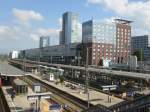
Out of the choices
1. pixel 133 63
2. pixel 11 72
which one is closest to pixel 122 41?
pixel 133 63

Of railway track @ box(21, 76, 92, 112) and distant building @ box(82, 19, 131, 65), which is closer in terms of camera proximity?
railway track @ box(21, 76, 92, 112)

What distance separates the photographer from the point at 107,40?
5797 inches

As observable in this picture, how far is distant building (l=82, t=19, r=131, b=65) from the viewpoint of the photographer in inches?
5615

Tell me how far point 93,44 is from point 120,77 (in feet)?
231

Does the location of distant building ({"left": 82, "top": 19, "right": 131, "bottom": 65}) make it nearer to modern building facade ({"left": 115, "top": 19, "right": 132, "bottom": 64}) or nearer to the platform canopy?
modern building facade ({"left": 115, "top": 19, "right": 132, "bottom": 64})

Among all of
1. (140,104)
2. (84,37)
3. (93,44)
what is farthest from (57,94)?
(84,37)

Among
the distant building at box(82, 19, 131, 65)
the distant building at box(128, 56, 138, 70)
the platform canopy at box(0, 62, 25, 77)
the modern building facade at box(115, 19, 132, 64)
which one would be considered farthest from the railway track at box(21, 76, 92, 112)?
the modern building facade at box(115, 19, 132, 64)

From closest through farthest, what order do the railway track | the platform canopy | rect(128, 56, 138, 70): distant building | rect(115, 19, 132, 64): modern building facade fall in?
the railway track → the platform canopy → rect(128, 56, 138, 70): distant building → rect(115, 19, 132, 64): modern building facade

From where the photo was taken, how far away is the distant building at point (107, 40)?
142625 millimetres

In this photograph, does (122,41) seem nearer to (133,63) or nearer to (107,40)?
(107,40)

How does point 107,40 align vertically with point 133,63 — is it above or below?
above

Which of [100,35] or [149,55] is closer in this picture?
[100,35]

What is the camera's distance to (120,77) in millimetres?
71750

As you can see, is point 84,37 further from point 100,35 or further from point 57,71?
point 57,71
